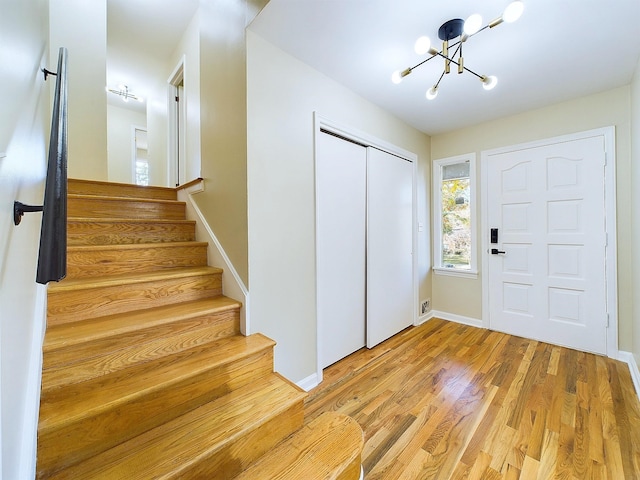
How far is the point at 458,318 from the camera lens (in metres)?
3.34

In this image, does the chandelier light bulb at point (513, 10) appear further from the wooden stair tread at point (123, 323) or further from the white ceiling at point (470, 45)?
the wooden stair tread at point (123, 323)

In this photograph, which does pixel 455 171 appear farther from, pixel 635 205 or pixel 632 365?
pixel 632 365

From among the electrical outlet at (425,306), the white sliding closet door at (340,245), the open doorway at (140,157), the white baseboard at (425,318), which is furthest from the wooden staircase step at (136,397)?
the open doorway at (140,157)

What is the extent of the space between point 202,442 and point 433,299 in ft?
10.5

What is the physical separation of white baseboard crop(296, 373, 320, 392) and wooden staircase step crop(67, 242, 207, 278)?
1.19 meters

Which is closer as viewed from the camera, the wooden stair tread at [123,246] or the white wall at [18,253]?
the white wall at [18,253]

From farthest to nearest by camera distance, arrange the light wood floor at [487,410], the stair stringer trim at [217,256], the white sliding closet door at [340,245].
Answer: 1. the white sliding closet door at [340,245]
2. the stair stringer trim at [217,256]
3. the light wood floor at [487,410]

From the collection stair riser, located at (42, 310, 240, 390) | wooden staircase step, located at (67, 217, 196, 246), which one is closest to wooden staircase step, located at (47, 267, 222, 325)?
Result: stair riser, located at (42, 310, 240, 390)

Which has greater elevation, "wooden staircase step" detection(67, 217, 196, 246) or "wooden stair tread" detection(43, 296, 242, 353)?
"wooden staircase step" detection(67, 217, 196, 246)

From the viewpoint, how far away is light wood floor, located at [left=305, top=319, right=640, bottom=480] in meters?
1.35

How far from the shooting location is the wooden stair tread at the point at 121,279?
1.37 meters

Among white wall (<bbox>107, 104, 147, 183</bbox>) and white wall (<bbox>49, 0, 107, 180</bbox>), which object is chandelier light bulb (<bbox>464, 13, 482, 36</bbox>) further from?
white wall (<bbox>107, 104, 147, 183</bbox>)

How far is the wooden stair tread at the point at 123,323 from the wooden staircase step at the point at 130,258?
38cm

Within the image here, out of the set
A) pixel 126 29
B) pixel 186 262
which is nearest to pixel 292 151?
pixel 186 262
